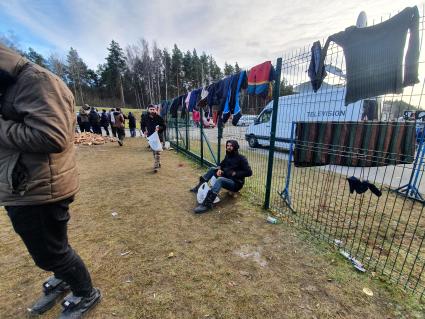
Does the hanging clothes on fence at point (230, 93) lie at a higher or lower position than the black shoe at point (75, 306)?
higher

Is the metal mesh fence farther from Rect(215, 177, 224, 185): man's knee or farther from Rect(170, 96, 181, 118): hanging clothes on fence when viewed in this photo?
Rect(170, 96, 181, 118): hanging clothes on fence

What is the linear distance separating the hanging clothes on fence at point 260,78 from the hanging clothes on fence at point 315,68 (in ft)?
2.38

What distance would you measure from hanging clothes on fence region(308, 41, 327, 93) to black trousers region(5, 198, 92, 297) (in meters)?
2.73

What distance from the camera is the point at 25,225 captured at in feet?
4.79

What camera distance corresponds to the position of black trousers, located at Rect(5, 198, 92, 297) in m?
1.45

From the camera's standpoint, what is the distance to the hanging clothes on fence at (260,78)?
334 cm

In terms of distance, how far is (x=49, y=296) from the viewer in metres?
2.00

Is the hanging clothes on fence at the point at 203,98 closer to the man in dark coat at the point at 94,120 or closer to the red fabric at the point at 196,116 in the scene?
the red fabric at the point at 196,116

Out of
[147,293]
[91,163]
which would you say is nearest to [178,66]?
[91,163]

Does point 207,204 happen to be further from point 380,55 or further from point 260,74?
point 380,55

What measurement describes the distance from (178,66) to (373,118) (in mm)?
43352

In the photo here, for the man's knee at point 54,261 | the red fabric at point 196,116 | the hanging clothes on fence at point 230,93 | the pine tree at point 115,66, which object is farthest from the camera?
the pine tree at point 115,66

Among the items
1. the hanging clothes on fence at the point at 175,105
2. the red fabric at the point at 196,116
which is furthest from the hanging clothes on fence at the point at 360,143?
the hanging clothes on fence at the point at 175,105

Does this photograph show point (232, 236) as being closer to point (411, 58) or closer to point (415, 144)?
point (415, 144)
